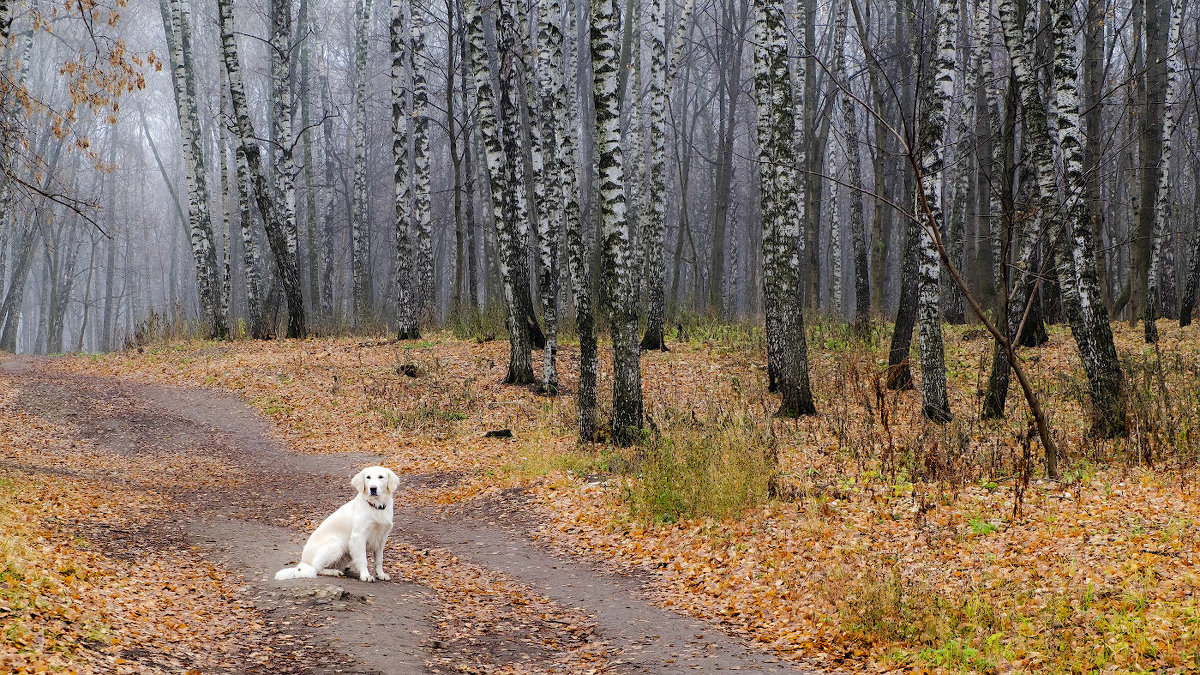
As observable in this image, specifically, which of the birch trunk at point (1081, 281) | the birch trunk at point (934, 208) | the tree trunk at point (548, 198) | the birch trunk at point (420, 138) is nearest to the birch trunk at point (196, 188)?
the birch trunk at point (420, 138)

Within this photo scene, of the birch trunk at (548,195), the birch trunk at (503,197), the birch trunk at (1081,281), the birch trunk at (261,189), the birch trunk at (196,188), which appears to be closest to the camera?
the birch trunk at (1081,281)

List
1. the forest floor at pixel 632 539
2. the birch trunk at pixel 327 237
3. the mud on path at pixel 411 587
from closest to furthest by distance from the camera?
the forest floor at pixel 632 539 → the mud on path at pixel 411 587 → the birch trunk at pixel 327 237

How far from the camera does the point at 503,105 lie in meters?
16.0

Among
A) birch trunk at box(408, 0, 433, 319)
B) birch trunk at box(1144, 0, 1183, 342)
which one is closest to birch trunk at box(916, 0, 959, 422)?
birch trunk at box(1144, 0, 1183, 342)

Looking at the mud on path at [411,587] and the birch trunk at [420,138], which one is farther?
the birch trunk at [420,138]

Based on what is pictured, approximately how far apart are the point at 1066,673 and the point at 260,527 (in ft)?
24.1

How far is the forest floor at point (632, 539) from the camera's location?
496 cm

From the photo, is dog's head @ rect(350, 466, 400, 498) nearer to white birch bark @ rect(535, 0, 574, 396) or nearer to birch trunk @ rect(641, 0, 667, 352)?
white birch bark @ rect(535, 0, 574, 396)

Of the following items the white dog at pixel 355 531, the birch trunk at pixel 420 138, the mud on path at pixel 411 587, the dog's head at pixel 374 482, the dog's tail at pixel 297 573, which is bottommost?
the mud on path at pixel 411 587

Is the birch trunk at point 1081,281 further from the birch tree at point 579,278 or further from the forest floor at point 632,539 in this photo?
the birch tree at point 579,278

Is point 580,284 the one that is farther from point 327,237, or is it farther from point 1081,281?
point 327,237

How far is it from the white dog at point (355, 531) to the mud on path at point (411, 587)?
6.2 inches

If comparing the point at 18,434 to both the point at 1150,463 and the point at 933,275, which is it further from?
the point at 1150,463

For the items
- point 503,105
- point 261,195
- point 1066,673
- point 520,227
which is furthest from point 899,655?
point 261,195
